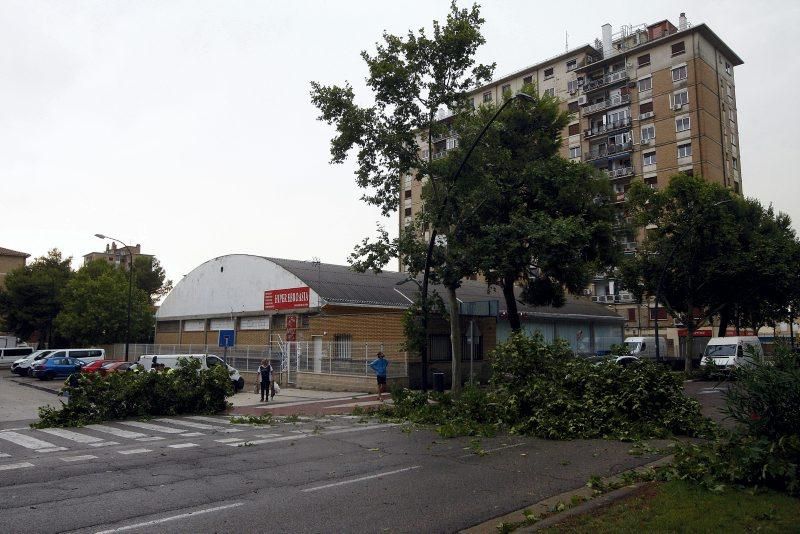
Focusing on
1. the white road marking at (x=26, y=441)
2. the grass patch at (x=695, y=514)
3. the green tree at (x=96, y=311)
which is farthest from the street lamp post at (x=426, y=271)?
the green tree at (x=96, y=311)

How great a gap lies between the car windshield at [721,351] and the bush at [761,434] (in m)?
26.1

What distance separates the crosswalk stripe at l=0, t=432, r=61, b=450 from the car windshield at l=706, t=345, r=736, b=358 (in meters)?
30.3

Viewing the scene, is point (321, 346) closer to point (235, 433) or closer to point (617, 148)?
point (235, 433)

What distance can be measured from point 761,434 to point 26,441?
14085 millimetres

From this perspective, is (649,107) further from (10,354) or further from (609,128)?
(10,354)

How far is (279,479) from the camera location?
9.16 metres

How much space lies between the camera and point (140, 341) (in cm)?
5850

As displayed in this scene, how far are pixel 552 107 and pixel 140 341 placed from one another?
153 ft

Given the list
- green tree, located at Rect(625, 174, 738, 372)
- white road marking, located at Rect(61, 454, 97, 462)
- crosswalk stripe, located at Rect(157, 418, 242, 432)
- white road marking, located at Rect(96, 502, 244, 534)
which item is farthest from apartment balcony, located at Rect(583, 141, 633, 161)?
white road marking, located at Rect(96, 502, 244, 534)

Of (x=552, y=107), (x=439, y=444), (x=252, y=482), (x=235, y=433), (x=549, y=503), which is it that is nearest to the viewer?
(x=549, y=503)

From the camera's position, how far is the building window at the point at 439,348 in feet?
100

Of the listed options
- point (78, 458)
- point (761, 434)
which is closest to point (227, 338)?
point (78, 458)

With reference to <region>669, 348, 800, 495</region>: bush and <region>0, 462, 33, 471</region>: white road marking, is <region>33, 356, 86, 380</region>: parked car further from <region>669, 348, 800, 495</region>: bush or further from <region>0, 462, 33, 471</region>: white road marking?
<region>669, 348, 800, 495</region>: bush

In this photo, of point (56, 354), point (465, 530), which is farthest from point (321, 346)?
point (465, 530)
